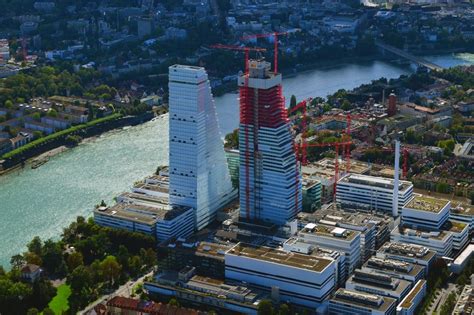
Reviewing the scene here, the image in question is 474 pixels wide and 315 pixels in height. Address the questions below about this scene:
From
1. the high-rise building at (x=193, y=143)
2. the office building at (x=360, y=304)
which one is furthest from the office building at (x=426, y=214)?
the high-rise building at (x=193, y=143)

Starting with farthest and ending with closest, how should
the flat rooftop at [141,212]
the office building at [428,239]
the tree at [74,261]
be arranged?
the flat rooftop at [141,212]
the office building at [428,239]
the tree at [74,261]

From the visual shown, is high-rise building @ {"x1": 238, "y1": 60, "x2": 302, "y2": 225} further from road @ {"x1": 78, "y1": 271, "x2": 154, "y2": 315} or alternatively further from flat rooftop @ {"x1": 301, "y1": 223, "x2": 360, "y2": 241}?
road @ {"x1": 78, "y1": 271, "x2": 154, "y2": 315}

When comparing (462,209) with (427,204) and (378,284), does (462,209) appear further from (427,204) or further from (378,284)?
(378,284)

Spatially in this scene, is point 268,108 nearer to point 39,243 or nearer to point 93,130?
point 39,243

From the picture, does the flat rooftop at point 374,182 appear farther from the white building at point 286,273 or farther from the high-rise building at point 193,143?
the white building at point 286,273

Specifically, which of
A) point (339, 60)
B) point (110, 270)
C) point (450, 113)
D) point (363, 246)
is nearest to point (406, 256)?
point (363, 246)
